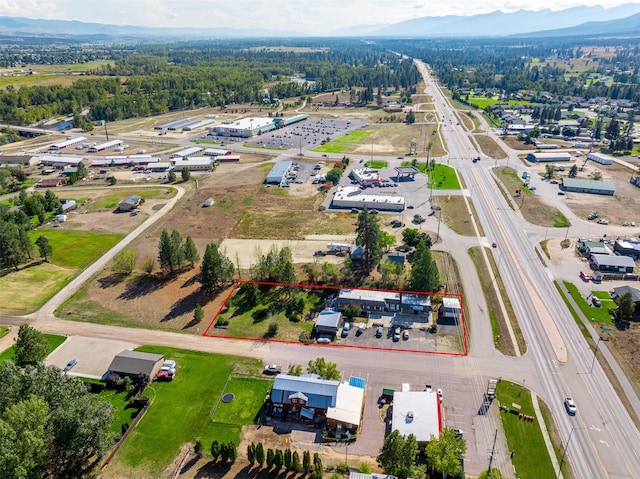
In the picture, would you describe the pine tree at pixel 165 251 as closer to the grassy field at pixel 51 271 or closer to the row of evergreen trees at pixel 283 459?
the grassy field at pixel 51 271

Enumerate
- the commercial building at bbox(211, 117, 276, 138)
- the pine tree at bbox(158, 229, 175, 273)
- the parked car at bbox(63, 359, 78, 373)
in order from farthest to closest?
the commercial building at bbox(211, 117, 276, 138) < the pine tree at bbox(158, 229, 175, 273) < the parked car at bbox(63, 359, 78, 373)

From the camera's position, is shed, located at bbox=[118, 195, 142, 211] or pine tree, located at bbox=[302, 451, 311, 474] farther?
→ shed, located at bbox=[118, 195, 142, 211]

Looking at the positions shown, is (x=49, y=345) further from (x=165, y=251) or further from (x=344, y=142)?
(x=344, y=142)

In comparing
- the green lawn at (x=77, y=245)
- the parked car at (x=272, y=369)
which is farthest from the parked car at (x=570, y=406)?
the green lawn at (x=77, y=245)

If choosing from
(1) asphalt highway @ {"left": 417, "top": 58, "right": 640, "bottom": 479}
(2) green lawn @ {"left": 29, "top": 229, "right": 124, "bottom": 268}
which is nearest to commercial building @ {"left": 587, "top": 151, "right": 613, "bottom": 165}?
(1) asphalt highway @ {"left": 417, "top": 58, "right": 640, "bottom": 479}

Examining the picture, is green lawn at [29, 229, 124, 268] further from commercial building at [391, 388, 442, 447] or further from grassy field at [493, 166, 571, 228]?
grassy field at [493, 166, 571, 228]

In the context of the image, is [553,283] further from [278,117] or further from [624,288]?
[278,117]
